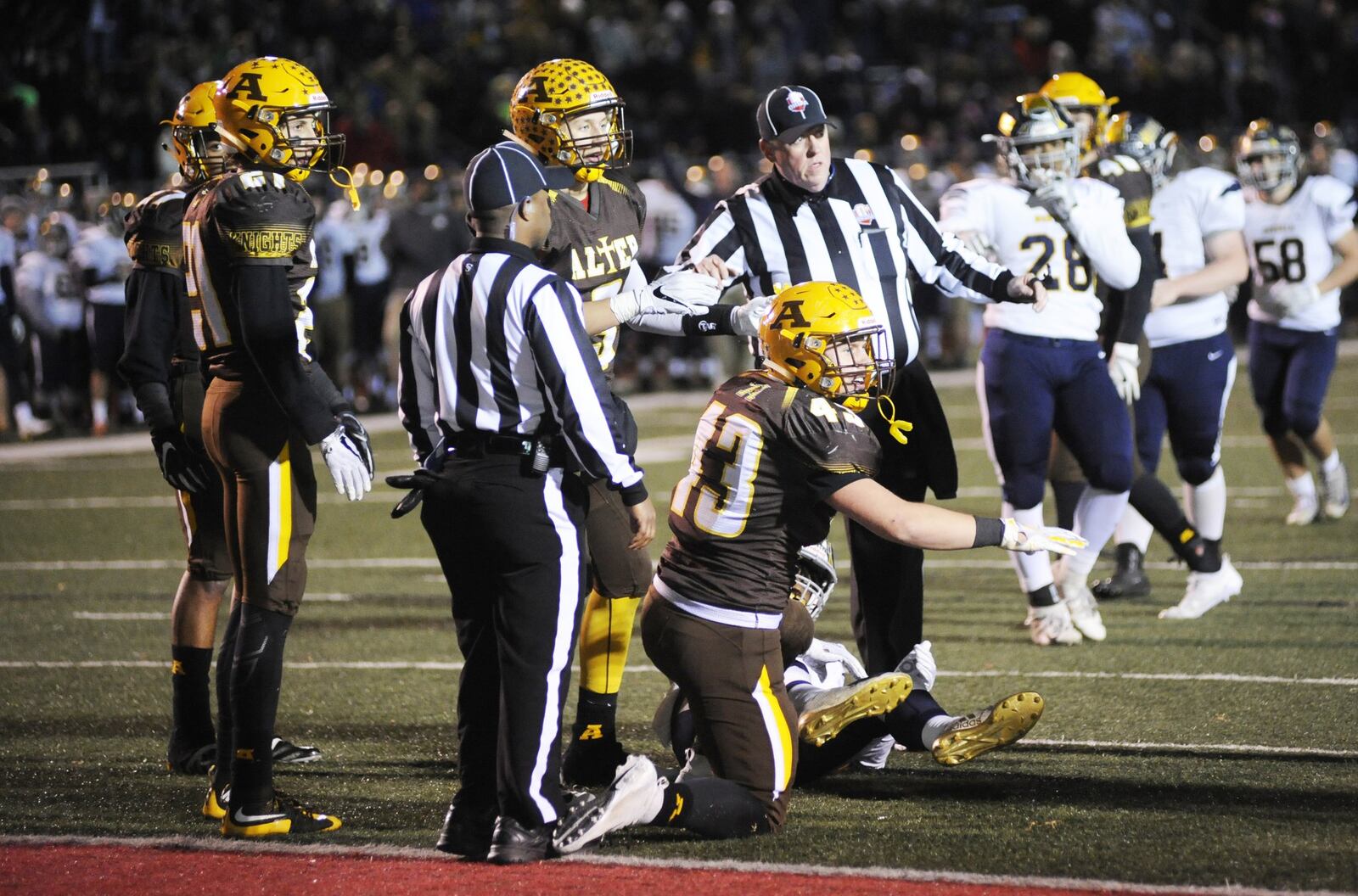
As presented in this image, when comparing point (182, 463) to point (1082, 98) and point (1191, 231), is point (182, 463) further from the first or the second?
point (1191, 231)

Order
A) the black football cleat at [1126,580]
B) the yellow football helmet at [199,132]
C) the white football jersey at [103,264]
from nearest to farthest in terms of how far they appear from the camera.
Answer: the yellow football helmet at [199,132]
the black football cleat at [1126,580]
the white football jersey at [103,264]

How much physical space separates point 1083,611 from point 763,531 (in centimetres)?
248

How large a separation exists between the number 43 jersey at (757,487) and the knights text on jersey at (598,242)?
693mm

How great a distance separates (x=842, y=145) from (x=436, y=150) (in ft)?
13.0

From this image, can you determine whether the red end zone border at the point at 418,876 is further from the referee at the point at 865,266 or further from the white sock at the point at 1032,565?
the white sock at the point at 1032,565

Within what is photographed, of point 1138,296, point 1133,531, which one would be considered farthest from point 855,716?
point 1133,531

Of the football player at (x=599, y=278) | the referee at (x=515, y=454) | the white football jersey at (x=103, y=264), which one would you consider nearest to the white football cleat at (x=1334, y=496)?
the football player at (x=599, y=278)

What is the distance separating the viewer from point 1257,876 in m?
3.78

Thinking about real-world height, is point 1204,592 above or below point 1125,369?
below

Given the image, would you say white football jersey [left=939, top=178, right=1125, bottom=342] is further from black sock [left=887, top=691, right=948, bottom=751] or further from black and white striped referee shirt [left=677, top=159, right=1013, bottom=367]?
black sock [left=887, top=691, right=948, bottom=751]

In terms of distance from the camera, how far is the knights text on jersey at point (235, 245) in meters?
4.21

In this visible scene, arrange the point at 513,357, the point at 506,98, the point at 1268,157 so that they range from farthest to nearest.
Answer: the point at 506,98 → the point at 1268,157 → the point at 513,357

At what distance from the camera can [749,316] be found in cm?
474

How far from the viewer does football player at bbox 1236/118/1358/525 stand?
8508 millimetres
